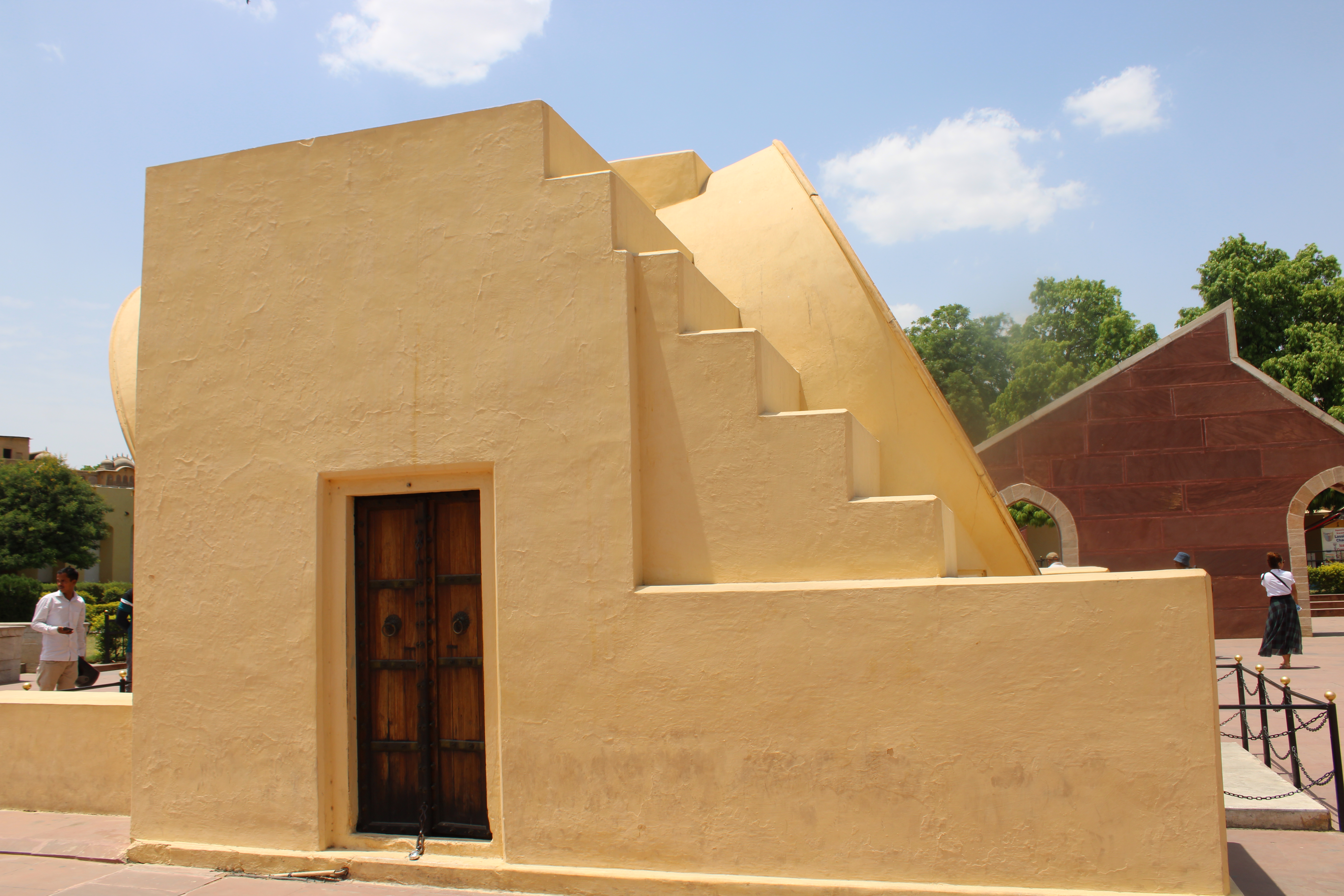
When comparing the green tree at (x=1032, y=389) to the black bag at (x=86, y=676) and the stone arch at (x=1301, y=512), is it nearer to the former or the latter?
the stone arch at (x=1301, y=512)

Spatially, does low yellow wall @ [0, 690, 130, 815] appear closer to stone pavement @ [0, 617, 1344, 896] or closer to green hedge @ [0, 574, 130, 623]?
stone pavement @ [0, 617, 1344, 896]

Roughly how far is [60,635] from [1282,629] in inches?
534

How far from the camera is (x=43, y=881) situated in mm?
4520

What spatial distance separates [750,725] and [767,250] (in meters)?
2.72

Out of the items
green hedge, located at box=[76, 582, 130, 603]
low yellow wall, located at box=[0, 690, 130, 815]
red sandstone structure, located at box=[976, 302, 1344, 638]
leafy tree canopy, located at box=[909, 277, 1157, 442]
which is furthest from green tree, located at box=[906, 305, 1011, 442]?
low yellow wall, located at box=[0, 690, 130, 815]

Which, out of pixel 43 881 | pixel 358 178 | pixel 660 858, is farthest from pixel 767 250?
pixel 43 881

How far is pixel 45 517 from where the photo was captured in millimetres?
29031

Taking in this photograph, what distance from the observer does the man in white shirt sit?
7.43 meters

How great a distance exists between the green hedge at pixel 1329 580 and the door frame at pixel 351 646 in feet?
79.9

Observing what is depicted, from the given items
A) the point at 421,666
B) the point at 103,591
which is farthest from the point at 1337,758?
the point at 103,591

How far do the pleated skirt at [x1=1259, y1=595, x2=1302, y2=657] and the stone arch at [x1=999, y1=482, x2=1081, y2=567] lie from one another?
14.6ft

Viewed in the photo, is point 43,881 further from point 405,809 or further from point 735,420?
point 735,420

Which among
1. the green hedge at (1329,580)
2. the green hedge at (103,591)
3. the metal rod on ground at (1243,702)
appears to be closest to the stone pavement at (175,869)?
the metal rod on ground at (1243,702)

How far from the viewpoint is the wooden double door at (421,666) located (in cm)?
469
